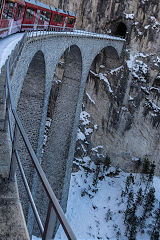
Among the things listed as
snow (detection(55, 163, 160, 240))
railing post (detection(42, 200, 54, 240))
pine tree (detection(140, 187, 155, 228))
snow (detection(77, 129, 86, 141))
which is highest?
railing post (detection(42, 200, 54, 240))

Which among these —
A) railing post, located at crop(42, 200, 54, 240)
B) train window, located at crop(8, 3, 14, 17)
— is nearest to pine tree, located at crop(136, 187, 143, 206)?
train window, located at crop(8, 3, 14, 17)

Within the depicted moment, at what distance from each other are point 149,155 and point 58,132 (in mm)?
16366

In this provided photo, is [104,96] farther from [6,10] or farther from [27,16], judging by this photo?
[6,10]

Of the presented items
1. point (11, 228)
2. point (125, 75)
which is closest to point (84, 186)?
point (125, 75)

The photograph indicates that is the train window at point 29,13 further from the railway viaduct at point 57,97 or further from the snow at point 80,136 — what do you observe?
the snow at point 80,136

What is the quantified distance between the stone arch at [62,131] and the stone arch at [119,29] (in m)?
14.3

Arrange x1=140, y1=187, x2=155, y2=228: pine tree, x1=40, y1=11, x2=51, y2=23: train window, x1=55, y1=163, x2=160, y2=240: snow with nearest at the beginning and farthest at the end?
x1=40, y1=11, x2=51, y2=23: train window < x1=55, y1=163, x2=160, y2=240: snow < x1=140, y1=187, x2=155, y2=228: pine tree

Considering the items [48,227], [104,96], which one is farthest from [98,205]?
[48,227]

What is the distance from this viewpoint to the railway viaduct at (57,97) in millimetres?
14047

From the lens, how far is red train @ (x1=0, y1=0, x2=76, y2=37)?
43.8 feet

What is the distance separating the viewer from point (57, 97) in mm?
20500

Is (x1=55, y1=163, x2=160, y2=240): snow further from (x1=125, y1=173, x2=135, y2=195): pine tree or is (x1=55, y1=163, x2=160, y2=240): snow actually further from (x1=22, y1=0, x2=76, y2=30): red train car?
(x1=22, y1=0, x2=76, y2=30): red train car

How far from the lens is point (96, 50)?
22.9 meters

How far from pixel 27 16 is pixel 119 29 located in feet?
61.8
